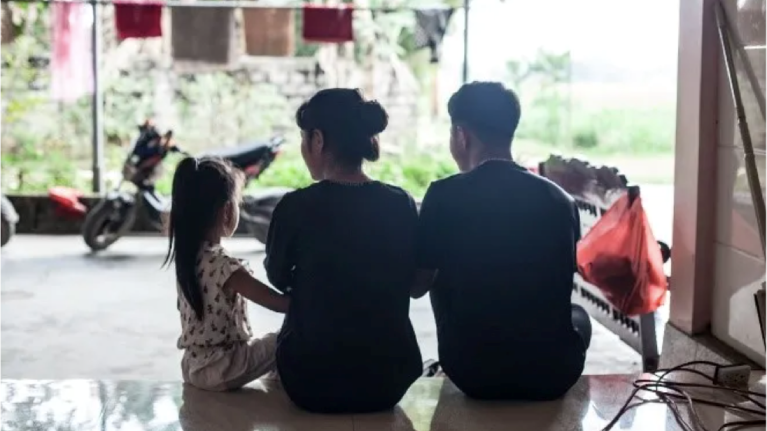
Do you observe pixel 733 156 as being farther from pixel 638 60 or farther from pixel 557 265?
pixel 638 60

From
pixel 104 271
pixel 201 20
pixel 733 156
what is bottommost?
pixel 104 271

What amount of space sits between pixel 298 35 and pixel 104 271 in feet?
11.3

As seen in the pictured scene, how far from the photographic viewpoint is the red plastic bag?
3.46 meters

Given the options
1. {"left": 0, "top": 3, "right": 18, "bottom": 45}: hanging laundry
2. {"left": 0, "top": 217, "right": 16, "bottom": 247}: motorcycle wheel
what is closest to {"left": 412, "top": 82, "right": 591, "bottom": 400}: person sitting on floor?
{"left": 0, "top": 217, "right": 16, "bottom": 247}: motorcycle wheel

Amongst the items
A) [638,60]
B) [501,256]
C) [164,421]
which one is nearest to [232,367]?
[164,421]

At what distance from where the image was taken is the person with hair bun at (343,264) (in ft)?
8.96

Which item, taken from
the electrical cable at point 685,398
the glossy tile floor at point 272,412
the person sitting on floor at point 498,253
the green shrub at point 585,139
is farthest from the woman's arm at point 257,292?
the green shrub at point 585,139

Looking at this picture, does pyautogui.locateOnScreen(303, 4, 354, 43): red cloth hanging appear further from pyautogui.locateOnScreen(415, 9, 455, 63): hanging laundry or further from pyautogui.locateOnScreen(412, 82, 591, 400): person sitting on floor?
pyautogui.locateOnScreen(412, 82, 591, 400): person sitting on floor

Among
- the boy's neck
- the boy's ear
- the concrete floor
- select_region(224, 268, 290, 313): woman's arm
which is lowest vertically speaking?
the concrete floor

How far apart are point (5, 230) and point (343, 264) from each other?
4639mm

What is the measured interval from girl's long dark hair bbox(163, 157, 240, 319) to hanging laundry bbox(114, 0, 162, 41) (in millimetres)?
4070

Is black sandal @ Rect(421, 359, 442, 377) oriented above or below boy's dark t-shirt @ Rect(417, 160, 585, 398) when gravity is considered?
below

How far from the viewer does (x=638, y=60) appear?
9.59 meters

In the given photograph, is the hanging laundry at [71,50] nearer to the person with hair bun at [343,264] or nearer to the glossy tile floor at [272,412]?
the glossy tile floor at [272,412]
